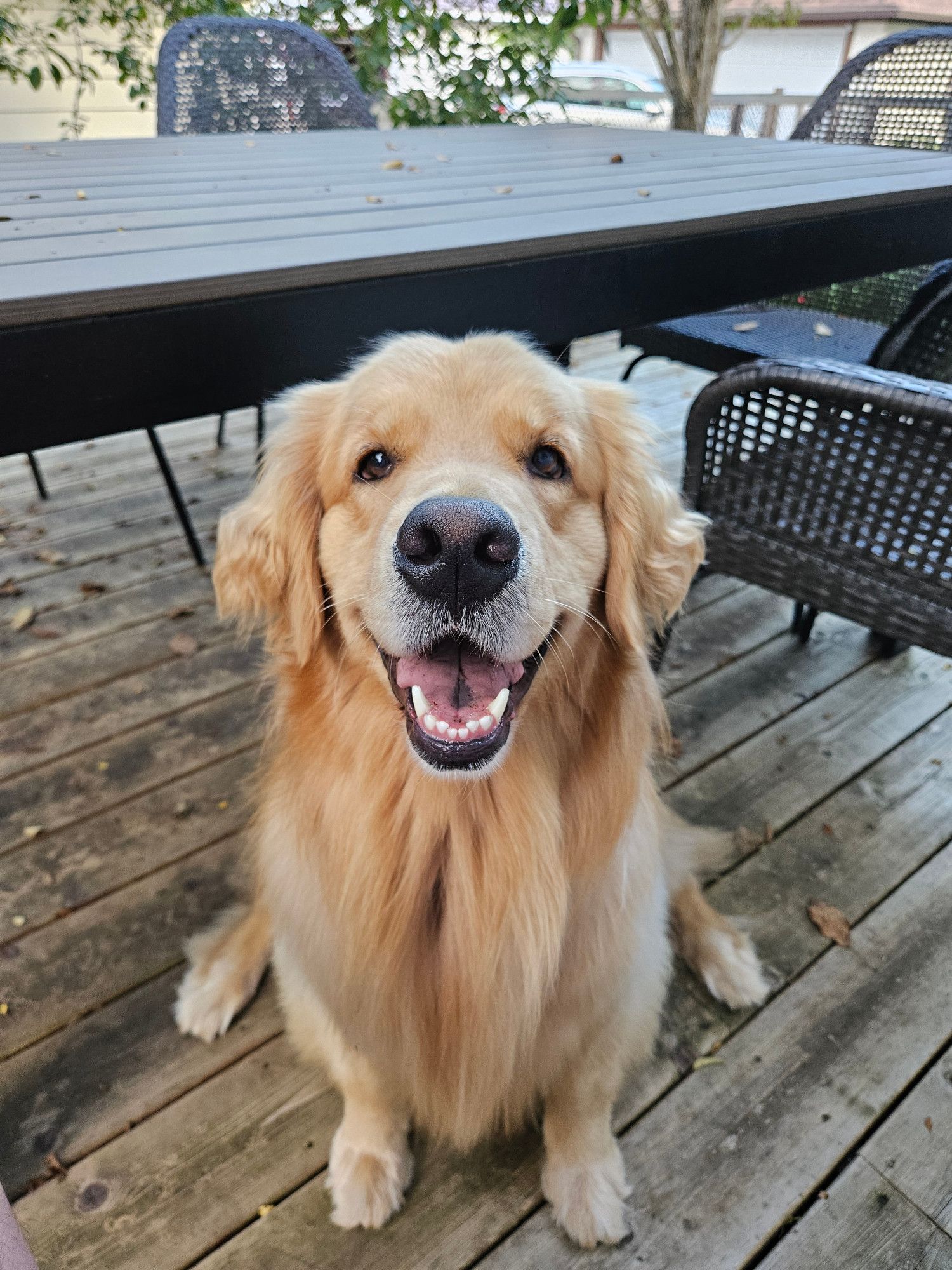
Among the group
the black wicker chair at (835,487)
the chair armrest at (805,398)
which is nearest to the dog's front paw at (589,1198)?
the black wicker chair at (835,487)

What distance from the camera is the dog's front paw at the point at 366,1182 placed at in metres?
1.39

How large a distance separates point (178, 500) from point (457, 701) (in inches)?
82.9

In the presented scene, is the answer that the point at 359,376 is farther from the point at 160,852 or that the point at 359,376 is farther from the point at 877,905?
the point at 877,905

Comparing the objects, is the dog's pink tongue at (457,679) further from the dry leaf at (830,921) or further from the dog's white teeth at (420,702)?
the dry leaf at (830,921)

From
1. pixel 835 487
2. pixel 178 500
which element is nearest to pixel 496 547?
pixel 835 487

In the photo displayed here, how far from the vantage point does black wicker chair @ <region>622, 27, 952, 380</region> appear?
105 inches

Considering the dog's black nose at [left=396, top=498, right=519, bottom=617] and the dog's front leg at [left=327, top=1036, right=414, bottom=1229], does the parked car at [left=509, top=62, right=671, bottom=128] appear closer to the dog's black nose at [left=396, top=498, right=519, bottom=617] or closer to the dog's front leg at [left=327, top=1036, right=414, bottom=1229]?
the dog's black nose at [left=396, top=498, right=519, bottom=617]

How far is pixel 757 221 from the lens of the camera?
1581mm

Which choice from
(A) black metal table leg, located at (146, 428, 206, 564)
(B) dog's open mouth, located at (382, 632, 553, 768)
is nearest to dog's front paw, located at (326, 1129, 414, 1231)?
(B) dog's open mouth, located at (382, 632, 553, 768)

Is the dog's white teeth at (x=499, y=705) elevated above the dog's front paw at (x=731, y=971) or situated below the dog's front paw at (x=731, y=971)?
above

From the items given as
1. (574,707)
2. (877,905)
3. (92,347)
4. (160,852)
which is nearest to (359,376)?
(92,347)

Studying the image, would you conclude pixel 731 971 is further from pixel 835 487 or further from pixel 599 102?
pixel 599 102

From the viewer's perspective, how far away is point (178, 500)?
2.94m

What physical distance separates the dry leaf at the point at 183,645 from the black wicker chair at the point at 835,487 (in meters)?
1.69
